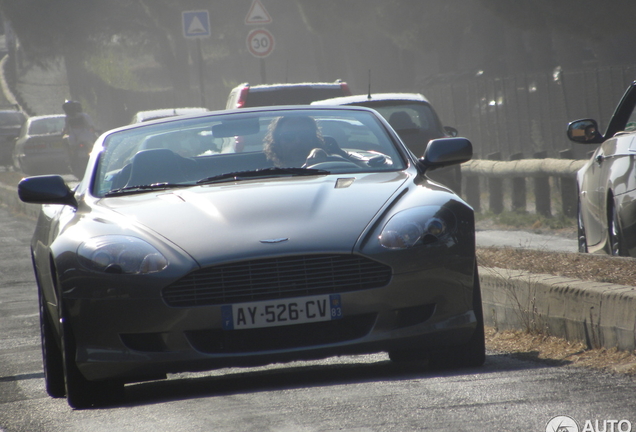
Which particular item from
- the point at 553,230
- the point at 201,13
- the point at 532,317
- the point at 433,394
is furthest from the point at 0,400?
the point at 201,13

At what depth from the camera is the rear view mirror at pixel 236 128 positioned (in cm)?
676

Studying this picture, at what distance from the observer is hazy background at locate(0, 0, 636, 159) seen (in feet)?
77.0

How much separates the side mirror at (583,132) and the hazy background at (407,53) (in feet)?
16.1

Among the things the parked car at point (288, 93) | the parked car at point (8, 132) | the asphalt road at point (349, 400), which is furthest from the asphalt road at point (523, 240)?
the parked car at point (8, 132)

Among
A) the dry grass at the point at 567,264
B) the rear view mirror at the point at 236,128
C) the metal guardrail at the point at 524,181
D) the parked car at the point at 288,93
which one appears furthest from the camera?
the parked car at the point at 288,93

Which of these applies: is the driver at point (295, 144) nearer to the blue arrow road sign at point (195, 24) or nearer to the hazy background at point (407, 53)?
the hazy background at point (407, 53)

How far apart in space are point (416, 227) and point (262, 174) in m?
1.13

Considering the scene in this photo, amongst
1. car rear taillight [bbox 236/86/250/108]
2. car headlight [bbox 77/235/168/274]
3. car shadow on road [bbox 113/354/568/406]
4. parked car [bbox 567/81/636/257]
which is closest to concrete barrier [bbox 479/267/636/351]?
car shadow on road [bbox 113/354/568/406]

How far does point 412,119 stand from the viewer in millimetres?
14414

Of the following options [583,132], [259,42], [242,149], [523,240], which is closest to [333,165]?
[242,149]

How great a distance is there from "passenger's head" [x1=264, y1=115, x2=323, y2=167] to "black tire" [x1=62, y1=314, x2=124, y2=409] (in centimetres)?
155

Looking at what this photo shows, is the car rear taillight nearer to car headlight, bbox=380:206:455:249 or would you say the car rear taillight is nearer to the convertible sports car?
the convertible sports car

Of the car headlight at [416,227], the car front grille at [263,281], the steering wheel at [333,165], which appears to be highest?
the steering wheel at [333,165]

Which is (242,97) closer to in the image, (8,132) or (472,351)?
(472,351)
